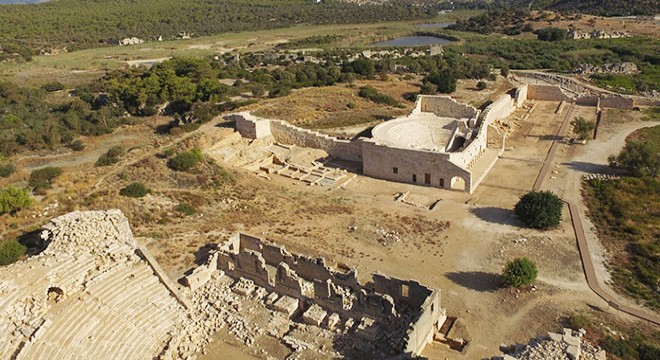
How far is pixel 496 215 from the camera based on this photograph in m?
29.7

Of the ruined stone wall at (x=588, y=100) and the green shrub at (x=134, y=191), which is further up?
the green shrub at (x=134, y=191)

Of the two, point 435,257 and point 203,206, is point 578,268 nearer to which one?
point 435,257

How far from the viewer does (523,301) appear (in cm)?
2127

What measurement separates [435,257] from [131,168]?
20.2 m

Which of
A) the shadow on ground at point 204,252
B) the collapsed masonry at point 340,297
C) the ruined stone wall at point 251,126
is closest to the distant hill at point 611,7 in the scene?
the ruined stone wall at point 251,126

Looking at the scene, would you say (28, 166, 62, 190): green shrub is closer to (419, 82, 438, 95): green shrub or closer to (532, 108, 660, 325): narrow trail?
(532, 108, 660, 325): narrow trail

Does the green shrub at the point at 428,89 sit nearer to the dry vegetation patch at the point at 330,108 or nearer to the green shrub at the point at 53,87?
the dry vegetation patch at the point at 330,108

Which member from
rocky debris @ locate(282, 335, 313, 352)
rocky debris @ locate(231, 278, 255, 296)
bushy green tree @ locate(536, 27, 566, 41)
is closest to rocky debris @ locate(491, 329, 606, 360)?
rocky debris @ locate(282, 335, 313, 352)

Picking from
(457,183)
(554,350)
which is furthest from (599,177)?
(554,350)

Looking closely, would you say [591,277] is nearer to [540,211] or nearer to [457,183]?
[540,211]

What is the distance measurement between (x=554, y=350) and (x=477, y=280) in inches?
329

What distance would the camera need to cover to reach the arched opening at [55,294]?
1831cm

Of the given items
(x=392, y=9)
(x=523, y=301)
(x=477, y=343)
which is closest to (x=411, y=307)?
(x=477, y=343)

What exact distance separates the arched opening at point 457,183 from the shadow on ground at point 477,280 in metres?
11.3
